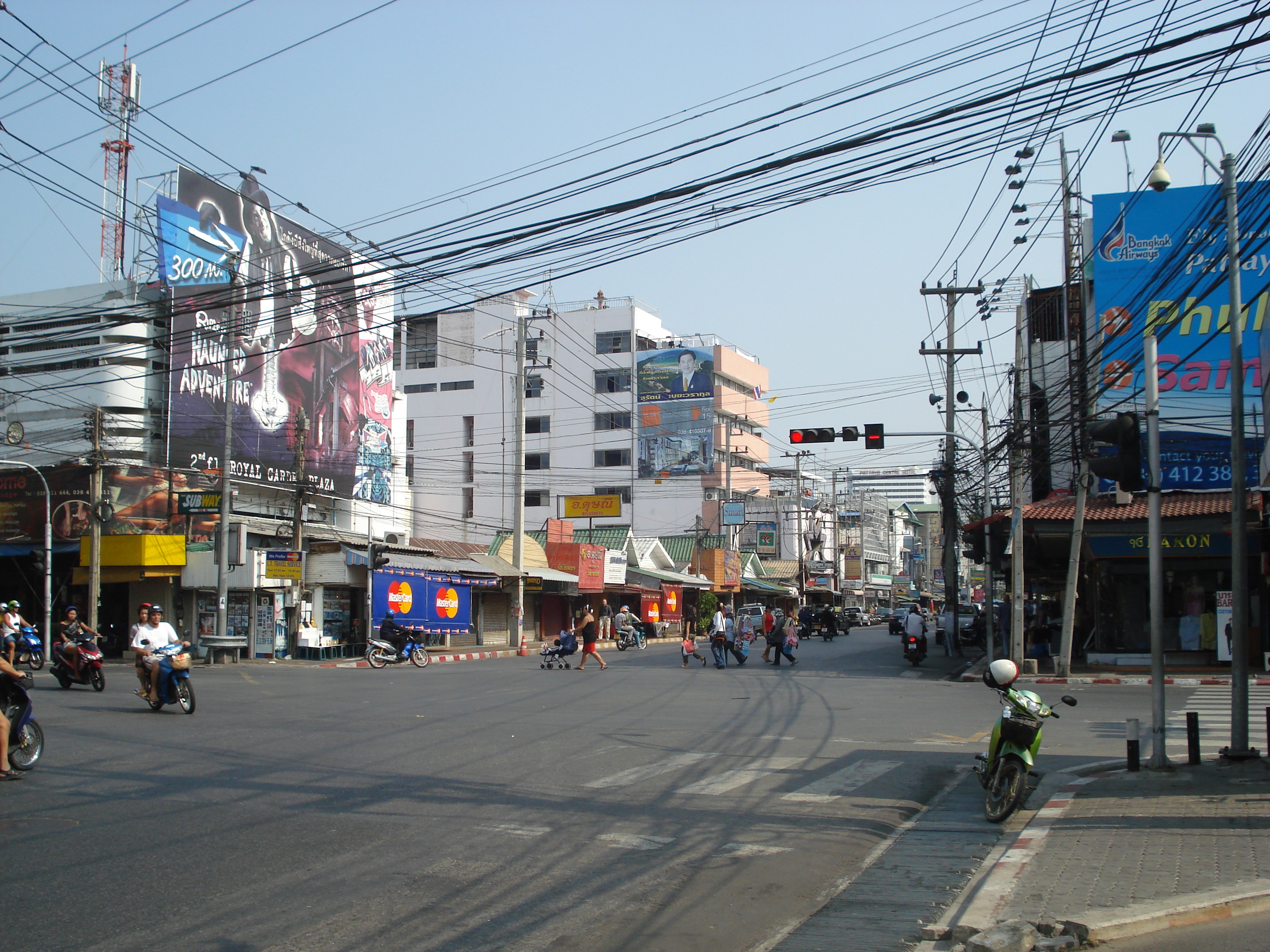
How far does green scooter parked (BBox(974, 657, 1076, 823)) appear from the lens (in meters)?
8.98

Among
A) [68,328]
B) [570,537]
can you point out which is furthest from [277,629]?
[570,537]

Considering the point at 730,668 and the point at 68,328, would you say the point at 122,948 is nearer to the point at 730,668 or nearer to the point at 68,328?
the point at 730,668

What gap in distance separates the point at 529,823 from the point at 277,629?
28167 mm

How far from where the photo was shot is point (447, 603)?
39875 mm

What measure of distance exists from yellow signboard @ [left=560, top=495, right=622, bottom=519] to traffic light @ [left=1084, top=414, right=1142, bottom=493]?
52911 mm

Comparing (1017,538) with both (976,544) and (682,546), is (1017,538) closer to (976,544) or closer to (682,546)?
(976,544)

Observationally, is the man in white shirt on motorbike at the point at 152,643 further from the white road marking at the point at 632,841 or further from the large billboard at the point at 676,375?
the large billboard at the point at 676,375

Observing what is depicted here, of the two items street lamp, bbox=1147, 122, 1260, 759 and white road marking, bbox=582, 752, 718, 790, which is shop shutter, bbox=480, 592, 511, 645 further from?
street lamp, bbox=1147, 122, 1260, 759

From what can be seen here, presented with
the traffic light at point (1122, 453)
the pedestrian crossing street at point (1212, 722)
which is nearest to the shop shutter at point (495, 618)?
the pedestrian crossing street at point (1212, 722)

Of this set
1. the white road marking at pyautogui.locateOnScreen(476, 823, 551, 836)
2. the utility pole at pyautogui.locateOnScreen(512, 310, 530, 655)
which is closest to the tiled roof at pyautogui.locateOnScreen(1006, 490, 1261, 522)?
the utility pole at pyautogui.locateOnScreen(512, 310, 530, 655)

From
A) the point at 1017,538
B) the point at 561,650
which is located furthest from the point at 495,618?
the point at 1017,538

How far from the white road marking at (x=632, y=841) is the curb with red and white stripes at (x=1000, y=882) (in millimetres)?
2374

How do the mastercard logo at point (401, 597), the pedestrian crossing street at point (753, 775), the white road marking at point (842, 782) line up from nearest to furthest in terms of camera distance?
1. the white road marking at point (842, 782)
2. the pedestrian crossing street at point (753, 775)
3. the mastercard logo at point (401, 597)

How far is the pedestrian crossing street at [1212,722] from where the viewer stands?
42.8ft
